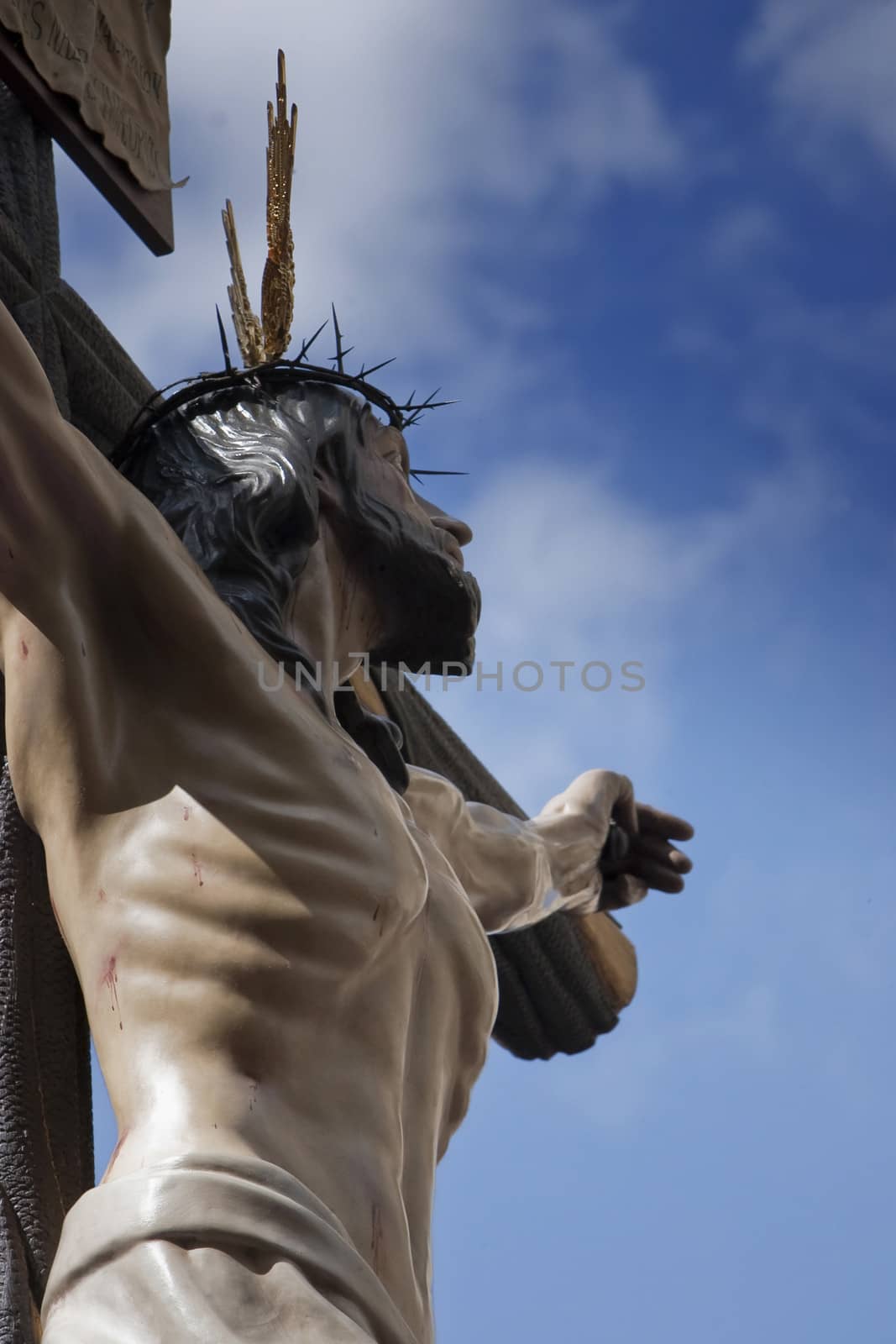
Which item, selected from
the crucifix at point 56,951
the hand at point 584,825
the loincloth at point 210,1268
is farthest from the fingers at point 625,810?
the loincloth at point 210,1268

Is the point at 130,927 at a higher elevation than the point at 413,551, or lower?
lower

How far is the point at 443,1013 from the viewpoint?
1614 millimetres

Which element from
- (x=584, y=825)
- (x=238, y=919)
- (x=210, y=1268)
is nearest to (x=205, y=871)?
(x=238, y=919)

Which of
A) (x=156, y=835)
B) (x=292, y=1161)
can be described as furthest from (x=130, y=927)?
(x=292, y=1161)

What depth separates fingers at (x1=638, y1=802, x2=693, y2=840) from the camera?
Answer: 90.0 inches

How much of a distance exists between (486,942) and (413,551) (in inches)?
14.0

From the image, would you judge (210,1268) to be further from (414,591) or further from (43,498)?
(414,591)

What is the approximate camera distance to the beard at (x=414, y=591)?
1.83 metres

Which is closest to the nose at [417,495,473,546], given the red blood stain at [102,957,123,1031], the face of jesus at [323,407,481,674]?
the face of jesus at [323,407,481,674]

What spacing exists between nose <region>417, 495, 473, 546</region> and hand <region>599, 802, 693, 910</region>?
0.47 meters

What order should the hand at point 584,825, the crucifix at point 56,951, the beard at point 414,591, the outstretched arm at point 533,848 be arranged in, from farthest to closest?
the hand at point 584,825 < the outstretched arm at point 533,848 < the beard at point 414,591 < the crucifix at point 56,951

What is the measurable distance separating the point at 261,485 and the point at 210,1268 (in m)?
0.72

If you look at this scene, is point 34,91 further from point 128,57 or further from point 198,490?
point 198,490

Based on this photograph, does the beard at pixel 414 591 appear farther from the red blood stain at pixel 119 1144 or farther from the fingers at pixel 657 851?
the red blood stain at pixel 119 1144
